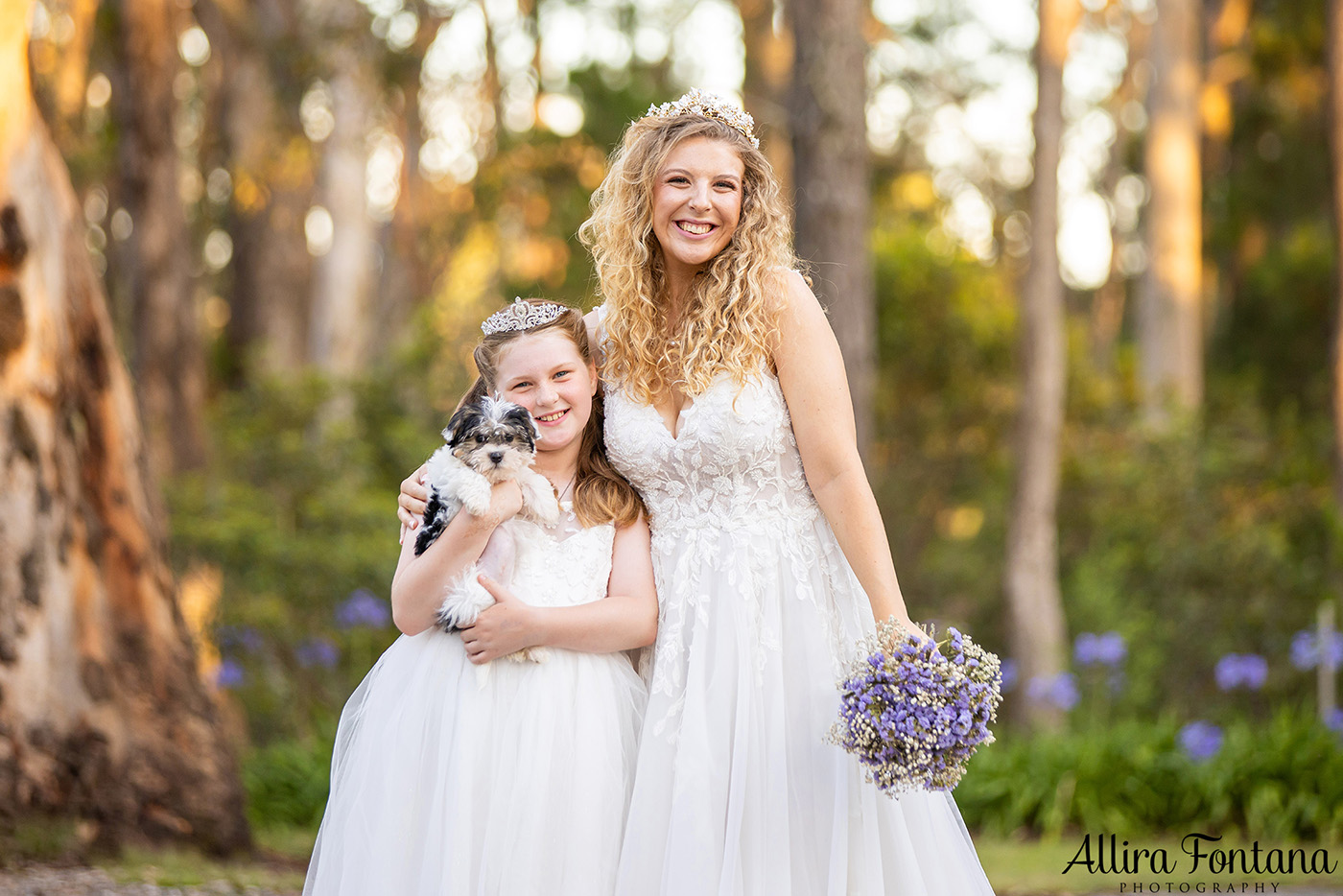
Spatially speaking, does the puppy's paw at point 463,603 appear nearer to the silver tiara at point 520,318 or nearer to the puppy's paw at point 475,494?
the puppy's paw at point 475,494

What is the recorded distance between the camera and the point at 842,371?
10.4 feet

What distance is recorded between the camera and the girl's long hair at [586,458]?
125 inches

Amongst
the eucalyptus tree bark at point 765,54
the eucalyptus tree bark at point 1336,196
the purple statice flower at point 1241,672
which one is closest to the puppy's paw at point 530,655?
the purple statice flower at point 1241,672

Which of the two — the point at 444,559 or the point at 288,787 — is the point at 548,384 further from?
the point at 288,787

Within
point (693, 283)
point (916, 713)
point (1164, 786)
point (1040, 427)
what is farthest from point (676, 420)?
point (1040, 427)

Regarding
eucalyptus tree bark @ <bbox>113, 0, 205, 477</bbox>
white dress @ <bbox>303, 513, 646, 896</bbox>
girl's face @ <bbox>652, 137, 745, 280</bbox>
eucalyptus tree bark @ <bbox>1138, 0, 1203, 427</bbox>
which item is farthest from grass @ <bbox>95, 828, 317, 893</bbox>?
eucalyptus tree bark @ <bbox>1138, 0, 1203, 427</bbox>

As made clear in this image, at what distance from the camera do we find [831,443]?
309cm

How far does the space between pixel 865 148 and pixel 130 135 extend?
18.5ft

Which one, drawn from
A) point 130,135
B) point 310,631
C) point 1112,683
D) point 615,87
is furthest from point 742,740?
point 615,87

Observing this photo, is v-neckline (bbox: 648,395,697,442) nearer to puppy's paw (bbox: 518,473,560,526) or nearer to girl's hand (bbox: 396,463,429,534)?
puppy's paw (bbox: 518,473,560,526)

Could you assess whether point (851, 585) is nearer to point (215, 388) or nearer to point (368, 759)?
point (368, 759)

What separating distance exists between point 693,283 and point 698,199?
0.80 ft

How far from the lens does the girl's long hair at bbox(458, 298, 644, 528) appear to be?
3186 mm

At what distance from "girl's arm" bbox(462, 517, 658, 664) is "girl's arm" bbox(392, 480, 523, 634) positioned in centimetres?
9
